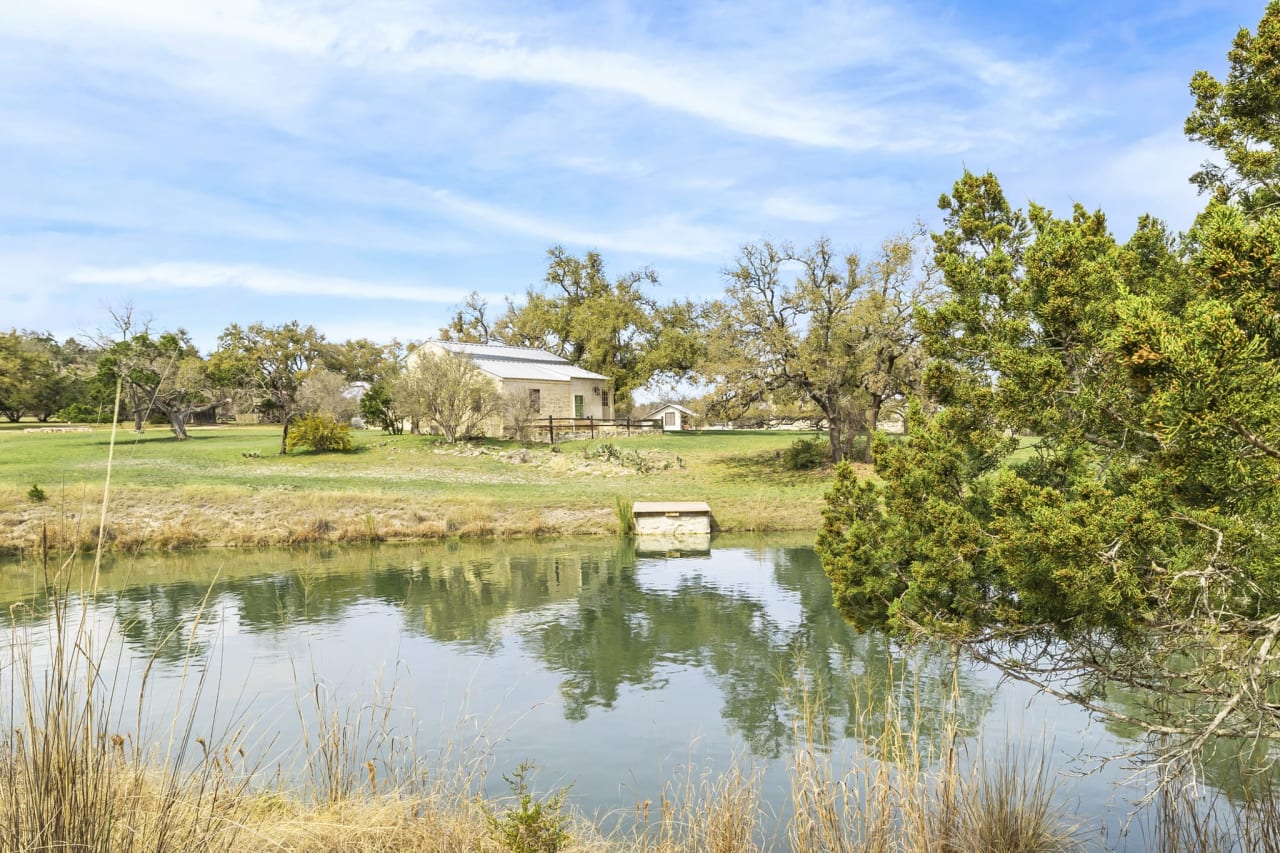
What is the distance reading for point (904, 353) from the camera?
28281 millimetres

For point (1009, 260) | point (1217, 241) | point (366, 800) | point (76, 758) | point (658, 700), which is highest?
point (1009, 260)

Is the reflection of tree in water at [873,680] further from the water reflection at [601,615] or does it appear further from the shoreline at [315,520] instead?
the shoreline at [315,520]

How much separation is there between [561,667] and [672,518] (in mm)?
12190

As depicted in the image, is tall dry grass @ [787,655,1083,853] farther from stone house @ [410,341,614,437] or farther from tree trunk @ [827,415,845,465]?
stone house @ [410,341,614,437]

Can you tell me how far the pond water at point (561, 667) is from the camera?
26.2ft

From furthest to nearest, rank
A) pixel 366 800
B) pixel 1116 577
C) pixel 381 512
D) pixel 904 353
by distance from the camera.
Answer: pixel 904 353
pixel 381 512
pixel 366 800
pixel 1116 577

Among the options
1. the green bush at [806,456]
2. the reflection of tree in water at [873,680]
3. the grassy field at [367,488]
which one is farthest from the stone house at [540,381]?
the reflection of tree in water at [873,680]

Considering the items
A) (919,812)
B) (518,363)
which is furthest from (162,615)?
(518,363)

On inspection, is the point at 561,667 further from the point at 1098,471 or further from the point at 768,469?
the point at 768,469

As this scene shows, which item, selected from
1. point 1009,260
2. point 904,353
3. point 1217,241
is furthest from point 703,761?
point 904,353

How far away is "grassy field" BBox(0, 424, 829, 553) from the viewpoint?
2198cm

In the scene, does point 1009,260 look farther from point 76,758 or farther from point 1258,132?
point 76,758

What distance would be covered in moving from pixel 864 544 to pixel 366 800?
435 centimetres

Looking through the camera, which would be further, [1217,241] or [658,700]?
[658,700]
